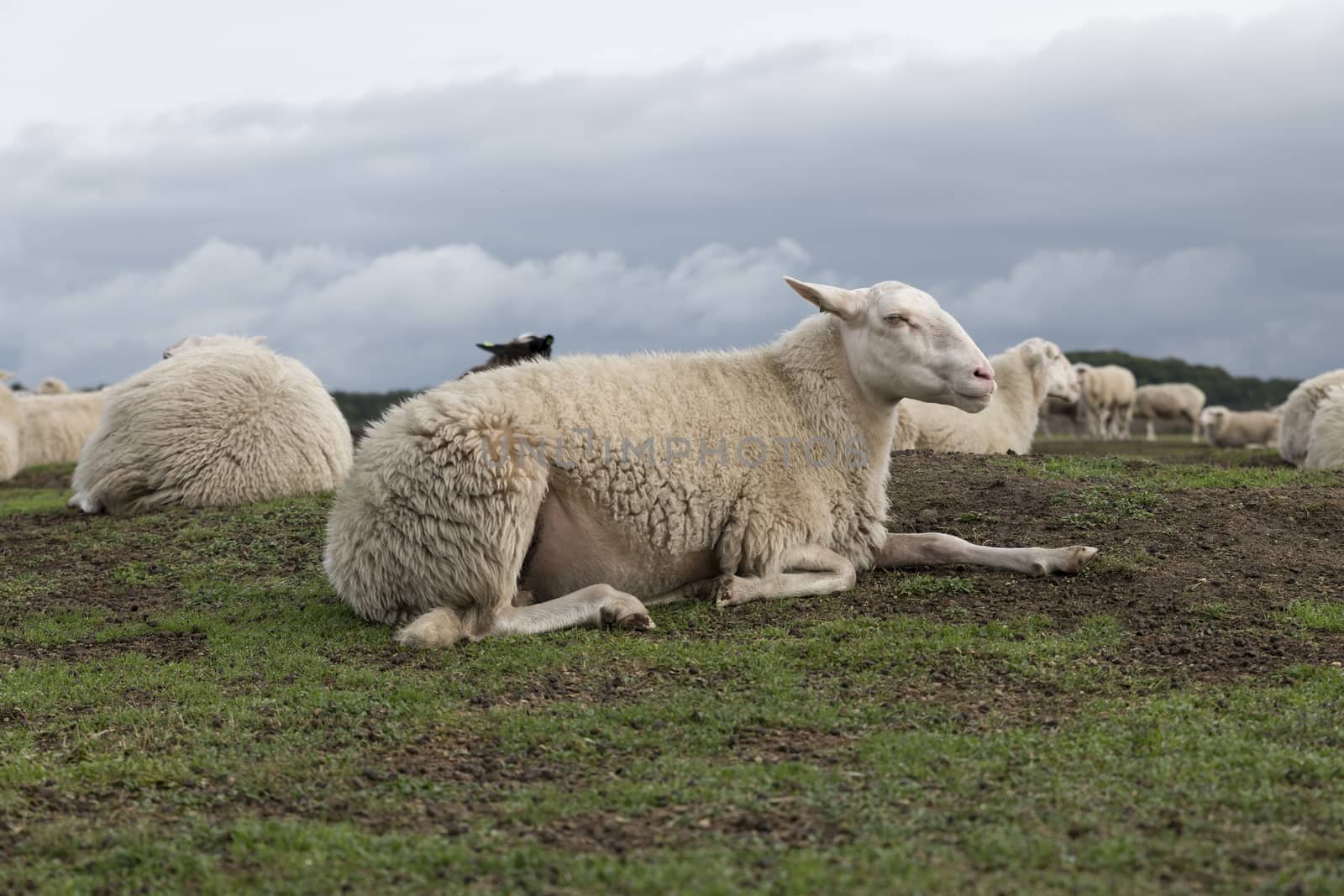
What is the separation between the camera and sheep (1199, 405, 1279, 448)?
43250mm

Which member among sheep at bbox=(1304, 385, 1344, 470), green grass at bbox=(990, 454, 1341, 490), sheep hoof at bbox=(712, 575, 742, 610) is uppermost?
sheep at bbox=(1304, 385, 1344, 470)

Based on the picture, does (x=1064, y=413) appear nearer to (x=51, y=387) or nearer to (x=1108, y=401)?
(x=1108, y=401)

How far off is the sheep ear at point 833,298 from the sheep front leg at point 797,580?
1.55 m

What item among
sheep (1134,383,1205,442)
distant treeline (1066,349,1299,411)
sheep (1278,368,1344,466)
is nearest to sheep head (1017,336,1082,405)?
sheep (1278,368,1344,466)

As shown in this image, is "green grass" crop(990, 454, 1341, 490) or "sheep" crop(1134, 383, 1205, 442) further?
"sheep" crop(1134, 383, 1205, 442)

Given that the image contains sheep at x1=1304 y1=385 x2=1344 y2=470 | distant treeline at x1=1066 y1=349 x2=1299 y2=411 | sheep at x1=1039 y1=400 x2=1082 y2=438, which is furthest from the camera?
distant treeline at x1=1066 y1=349 x2=1299 y2=411

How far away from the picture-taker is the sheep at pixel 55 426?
935 inches

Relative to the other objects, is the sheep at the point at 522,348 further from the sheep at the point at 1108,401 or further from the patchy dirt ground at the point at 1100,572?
the sheep at the point at 1108,401

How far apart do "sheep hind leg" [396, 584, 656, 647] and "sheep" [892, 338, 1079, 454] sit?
24.7 feet

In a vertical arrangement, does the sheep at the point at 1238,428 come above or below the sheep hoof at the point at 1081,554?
above

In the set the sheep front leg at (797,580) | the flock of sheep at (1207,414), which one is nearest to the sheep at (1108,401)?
the flock of sheep at (1207,414)

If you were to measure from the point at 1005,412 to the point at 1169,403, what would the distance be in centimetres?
3742

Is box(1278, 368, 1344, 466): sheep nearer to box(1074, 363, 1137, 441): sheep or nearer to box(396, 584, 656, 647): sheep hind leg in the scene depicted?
box(396, 584, 656, 647): sheep hind leg

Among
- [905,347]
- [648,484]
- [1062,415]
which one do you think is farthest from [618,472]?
[1062,415]
